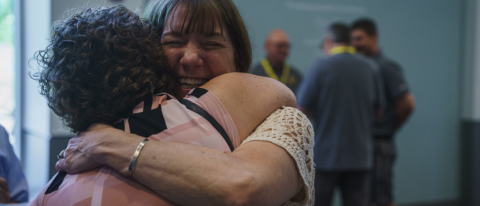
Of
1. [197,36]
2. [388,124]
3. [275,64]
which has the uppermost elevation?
[197,36]

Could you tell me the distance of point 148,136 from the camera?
0.90 metres

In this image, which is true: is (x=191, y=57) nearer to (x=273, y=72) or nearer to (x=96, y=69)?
(x=96, y=69)

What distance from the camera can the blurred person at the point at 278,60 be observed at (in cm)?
388

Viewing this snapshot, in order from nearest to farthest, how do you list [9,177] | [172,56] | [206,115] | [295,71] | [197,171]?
[197,171] < [206,115] < [172,56] < [9,177] < [295,71]

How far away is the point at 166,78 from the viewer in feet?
3.47

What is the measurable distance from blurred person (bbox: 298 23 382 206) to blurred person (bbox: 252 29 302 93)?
0.80m

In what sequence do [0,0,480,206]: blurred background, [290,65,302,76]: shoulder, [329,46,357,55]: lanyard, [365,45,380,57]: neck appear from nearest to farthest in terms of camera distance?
[329,46,357,55]: lanyard < [365,45,380,57]: neck < [290,65,302,76]: shoulder < [0,0,480,206]: blurred background

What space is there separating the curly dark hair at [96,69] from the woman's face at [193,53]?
5.8 inches

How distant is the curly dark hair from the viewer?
0.91 m

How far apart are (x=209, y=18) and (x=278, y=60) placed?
2.86 meters

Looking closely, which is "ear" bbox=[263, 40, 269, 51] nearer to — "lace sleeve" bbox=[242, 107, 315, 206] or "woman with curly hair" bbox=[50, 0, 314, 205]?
"woman with curly hair" bbox=[50, 0, 314, 205]

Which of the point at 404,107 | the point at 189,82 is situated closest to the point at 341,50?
the point at 404,107

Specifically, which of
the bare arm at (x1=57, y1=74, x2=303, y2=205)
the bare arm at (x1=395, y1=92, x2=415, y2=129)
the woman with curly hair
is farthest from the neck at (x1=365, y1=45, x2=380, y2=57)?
the bare arm at (x1=57, y1=74, x2=303, y2=205)

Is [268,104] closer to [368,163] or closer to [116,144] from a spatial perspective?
[116,144]
